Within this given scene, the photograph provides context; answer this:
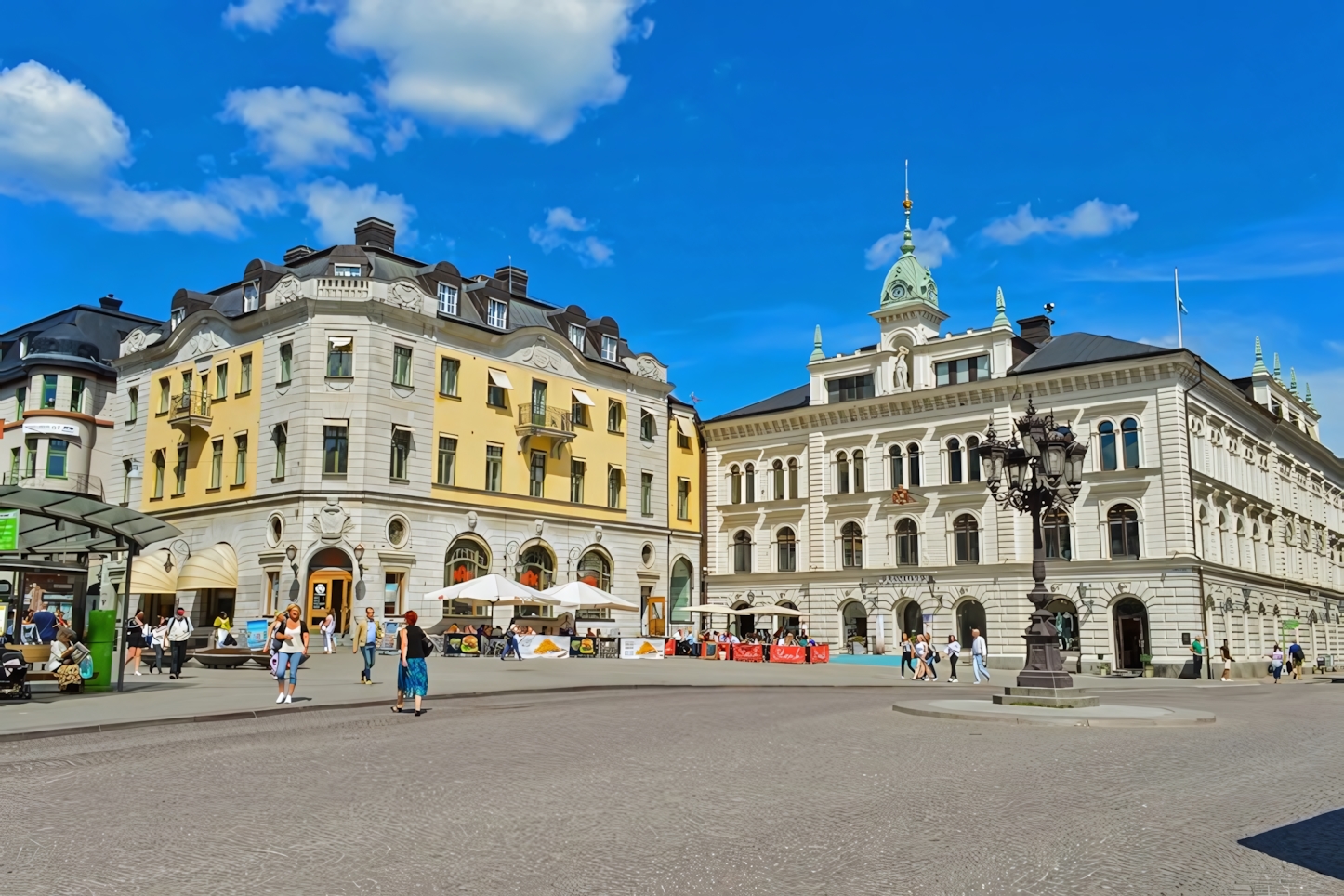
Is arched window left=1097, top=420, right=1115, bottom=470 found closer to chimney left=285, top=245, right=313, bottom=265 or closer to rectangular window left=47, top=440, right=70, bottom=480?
chimney left=285, top=245, right=313, bottom=265

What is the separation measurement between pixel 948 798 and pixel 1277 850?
9.15 feet

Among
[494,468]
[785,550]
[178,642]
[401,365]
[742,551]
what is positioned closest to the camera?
[178,642]

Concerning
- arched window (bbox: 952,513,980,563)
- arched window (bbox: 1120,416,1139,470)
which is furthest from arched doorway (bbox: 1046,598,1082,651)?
arched window (bbox: 1120,416,1139,470)

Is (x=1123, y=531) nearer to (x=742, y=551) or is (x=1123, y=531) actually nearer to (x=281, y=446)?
(x=742, y=551)

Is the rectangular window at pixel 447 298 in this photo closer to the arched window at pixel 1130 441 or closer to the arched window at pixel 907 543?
the arched window at pixel 907 543

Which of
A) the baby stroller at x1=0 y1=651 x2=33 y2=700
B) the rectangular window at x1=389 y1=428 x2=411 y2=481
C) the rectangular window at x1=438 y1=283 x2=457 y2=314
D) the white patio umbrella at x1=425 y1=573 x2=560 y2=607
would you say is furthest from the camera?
the rectangular window at x1=438 y1=283 x2=457 y2=314

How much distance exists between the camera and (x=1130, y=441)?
48.3 meters

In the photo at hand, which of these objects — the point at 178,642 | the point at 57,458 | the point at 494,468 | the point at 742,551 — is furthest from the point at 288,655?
the point at 742,551

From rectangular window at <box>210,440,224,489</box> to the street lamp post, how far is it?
35.3 meters

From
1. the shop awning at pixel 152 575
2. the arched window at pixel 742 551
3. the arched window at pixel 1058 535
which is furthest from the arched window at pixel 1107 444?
the shop awning at pixel 152 575

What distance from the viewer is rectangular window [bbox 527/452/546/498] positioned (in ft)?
168

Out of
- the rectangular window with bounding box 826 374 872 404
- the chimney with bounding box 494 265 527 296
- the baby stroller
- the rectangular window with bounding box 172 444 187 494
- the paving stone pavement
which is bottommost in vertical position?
the paving stone pavement

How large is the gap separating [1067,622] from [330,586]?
1214 inches

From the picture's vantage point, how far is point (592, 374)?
5444 centimetres
